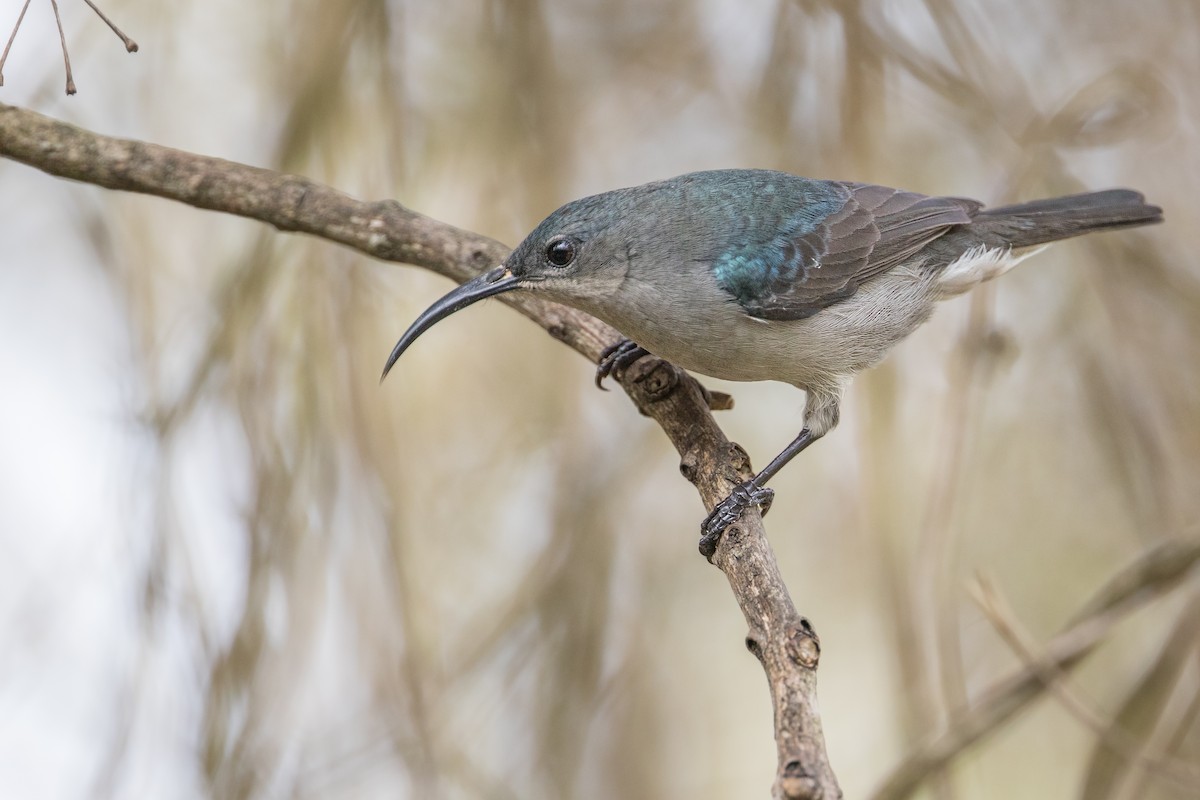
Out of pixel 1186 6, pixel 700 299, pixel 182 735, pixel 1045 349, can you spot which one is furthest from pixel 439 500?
pixel 1186 6

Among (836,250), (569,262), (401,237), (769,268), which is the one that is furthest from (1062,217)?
(401,237)

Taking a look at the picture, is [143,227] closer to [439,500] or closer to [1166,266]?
[439,500]

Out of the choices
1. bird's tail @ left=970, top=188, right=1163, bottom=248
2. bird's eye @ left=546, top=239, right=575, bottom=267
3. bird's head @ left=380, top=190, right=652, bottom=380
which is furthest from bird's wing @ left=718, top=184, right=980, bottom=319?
bird's eye @ left=546, top=239, right=575, bottom=267

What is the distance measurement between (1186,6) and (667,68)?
2981 mm

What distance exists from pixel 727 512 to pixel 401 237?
1.48 meters

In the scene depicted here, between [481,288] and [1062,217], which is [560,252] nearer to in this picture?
[481,288]

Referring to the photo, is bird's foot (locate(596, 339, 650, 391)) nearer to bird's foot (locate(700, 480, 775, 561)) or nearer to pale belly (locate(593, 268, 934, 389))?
pale belly (locate(593, 268, 934, 389))

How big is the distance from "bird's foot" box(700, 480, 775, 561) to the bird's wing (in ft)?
2.80

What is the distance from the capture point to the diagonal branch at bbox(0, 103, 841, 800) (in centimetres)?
311

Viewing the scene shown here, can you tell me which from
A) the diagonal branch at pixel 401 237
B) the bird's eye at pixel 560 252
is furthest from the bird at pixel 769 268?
the diagonal branch at pixel 401 237

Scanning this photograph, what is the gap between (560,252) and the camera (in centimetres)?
404

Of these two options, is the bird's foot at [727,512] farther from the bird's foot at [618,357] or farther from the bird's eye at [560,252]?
the bird's eye at [560,252]

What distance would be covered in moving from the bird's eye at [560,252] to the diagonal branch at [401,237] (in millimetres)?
181

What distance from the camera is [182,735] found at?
4598mm
